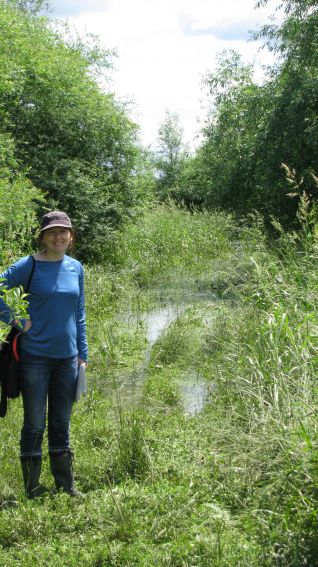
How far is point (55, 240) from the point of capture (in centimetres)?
412

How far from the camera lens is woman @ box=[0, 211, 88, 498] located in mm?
4098

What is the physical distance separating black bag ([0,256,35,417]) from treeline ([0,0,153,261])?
893 centimetres

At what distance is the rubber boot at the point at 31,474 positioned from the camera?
4.13 meters

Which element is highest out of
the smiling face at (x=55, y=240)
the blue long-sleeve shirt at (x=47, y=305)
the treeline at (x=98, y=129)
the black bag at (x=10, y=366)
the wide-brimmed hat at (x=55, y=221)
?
the treeline at (x=98, y=129)

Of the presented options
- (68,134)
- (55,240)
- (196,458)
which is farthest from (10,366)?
(68,134)

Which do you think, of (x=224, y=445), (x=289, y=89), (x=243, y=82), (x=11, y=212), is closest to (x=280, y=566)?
(x=224, y=445)

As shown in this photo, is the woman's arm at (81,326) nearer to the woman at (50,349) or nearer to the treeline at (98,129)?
the woman at (50,349)

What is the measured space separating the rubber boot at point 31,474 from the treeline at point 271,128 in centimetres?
692

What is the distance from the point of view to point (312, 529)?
310 cm

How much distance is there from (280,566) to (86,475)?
1783mm

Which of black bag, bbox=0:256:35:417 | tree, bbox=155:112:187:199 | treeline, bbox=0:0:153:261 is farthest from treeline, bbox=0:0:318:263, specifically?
tree, bbox=155:112:187:199

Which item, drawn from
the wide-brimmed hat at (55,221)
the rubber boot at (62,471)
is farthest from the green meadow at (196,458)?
the wide-brimmed hat at (55,221)

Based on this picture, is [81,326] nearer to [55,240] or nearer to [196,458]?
[55,240]

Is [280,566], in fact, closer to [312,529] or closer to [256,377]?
[312,529]
